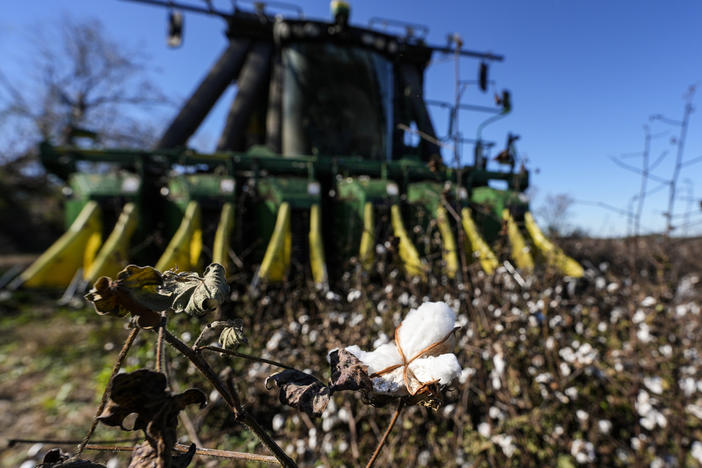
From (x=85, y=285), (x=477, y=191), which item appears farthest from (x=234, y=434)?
(x=477, y=191)

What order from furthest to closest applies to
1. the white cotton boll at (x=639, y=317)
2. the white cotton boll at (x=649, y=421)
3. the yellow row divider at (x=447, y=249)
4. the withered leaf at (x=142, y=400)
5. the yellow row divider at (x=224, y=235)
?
1. the yellow row divider at (x=224, y=235)
2. the white cotton boll at (x=639, y=317)
3. the yellow row divider at (x=447, y=249)
4. the white cotton boll at (x=649, y=421)
5. the withered leaf at (x=142, y=400)

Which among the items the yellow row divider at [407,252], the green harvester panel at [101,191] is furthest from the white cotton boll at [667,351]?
the green harvester panel at [101,191]

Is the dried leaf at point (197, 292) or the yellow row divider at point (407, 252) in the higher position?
the dried leaf at point (197, 292)

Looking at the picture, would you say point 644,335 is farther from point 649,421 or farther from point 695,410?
point 649,421

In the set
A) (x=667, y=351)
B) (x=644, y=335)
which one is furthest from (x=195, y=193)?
(x=667, y=351)

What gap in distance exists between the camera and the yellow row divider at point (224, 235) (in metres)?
3.48

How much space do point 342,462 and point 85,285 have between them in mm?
2974

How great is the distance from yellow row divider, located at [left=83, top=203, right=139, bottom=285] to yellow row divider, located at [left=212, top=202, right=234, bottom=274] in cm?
86

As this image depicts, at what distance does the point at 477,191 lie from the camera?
4.81m

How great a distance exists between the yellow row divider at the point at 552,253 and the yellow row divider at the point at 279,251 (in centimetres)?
238

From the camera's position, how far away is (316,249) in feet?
12.3

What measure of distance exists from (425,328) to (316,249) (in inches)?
129

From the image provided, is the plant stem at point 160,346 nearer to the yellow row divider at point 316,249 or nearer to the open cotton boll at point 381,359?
the open cotton boll at point 381,359

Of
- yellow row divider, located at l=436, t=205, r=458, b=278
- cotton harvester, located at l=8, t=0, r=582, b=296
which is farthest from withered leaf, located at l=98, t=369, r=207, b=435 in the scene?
yellow row divider, located at l=436, t=205, r=458, b=278
